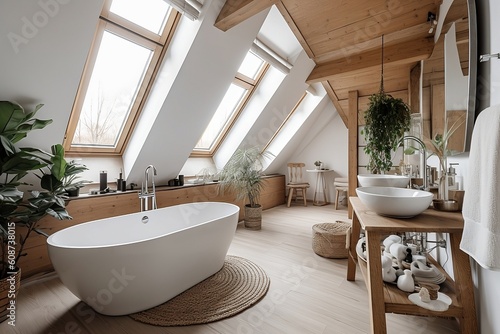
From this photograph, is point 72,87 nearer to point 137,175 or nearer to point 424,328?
point 137,175

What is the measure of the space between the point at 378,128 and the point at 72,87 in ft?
10.5

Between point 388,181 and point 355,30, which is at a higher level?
point 355,30

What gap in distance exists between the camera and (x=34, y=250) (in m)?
2.14

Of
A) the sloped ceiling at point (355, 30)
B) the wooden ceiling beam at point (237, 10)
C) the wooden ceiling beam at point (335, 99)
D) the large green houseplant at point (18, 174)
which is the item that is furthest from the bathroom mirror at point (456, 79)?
the large green houseplant at point (18, 174)

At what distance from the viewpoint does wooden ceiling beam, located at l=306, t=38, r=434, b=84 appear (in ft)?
9.85

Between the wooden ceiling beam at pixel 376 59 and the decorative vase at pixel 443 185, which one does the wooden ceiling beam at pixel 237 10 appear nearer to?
the decorative vase at pixel 443 185

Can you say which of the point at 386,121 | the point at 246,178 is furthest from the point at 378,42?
the point at 246,178

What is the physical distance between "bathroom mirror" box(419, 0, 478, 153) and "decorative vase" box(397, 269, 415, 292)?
0.83 meters

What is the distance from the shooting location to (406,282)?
4.49ft

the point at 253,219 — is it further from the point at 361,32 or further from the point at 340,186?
the point at 361,32

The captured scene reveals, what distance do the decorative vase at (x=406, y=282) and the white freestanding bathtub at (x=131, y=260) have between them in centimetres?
141

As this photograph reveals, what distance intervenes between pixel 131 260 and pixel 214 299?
2.44ft

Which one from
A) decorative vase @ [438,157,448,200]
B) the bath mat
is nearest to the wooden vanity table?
decorative vase @ [438,157,448,200]

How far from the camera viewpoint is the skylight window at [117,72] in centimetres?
218
